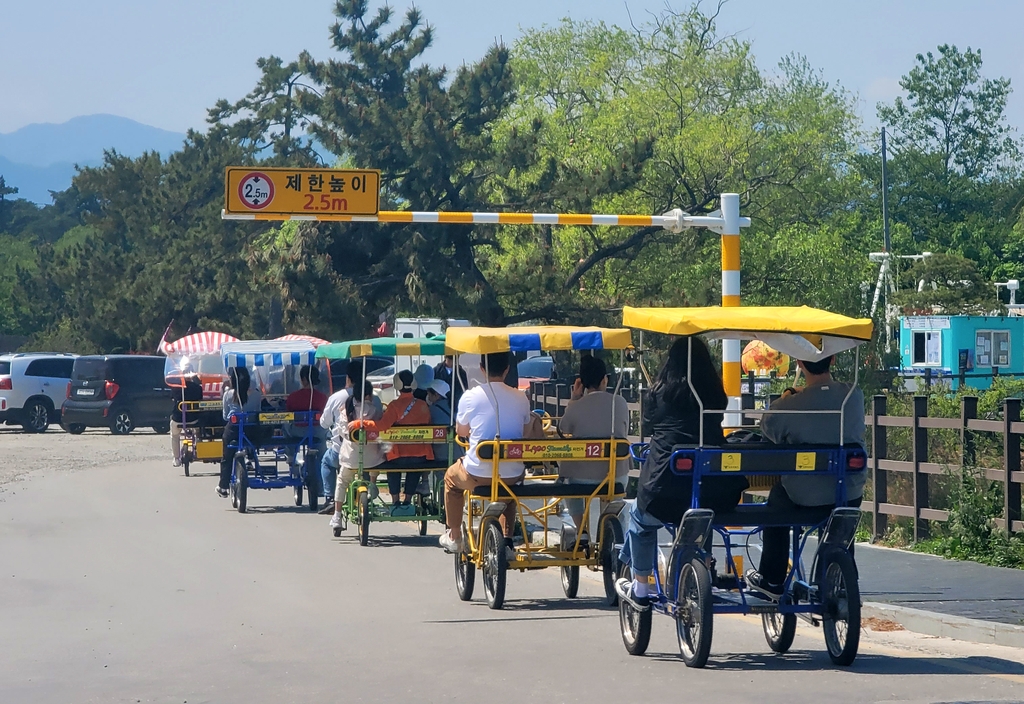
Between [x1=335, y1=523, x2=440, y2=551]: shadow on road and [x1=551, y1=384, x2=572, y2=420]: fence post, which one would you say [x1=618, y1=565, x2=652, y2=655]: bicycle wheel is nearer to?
[x1=335, y1=523, x2=440, y2=551]: shadow on road

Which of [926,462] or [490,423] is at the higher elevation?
[490,423]

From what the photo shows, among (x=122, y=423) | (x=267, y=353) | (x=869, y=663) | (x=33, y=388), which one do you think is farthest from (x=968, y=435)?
(x=33, y=388)

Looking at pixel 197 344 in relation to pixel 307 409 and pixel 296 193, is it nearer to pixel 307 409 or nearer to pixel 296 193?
pixel 307 409

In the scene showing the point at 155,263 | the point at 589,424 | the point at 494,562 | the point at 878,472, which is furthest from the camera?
the point at 155,263

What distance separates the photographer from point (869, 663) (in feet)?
28.7

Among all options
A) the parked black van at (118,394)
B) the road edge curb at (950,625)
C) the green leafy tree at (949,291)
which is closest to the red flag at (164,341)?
the parked black van at (118,394)

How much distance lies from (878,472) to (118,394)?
26.6 m

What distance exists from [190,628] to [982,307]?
44566 millimetres

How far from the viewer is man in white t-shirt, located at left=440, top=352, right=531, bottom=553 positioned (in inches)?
451

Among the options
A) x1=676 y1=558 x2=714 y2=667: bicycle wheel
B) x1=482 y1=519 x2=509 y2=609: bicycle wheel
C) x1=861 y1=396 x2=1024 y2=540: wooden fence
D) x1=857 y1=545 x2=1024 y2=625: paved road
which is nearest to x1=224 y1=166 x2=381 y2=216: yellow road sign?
x1=861 y1=396 x2=1024 y2=540: wooden fence

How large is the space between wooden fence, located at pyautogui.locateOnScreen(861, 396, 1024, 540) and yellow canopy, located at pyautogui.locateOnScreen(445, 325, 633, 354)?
3.92m

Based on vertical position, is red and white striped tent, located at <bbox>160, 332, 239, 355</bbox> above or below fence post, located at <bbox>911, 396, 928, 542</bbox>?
above

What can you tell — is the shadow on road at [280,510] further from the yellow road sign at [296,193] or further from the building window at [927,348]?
the building window at [927,348]

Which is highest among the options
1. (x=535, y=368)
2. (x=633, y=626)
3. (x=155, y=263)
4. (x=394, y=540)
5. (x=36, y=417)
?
(x=155, y=263)
